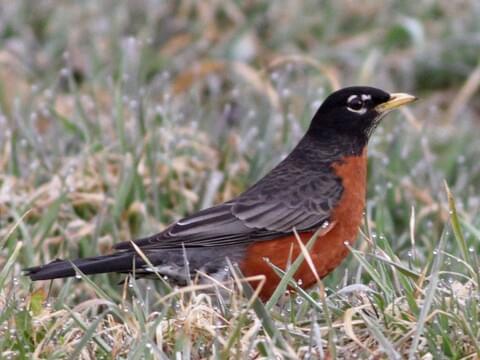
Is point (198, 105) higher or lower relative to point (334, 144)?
higher

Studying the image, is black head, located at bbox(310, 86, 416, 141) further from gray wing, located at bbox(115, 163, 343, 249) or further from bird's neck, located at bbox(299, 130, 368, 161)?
gray wing, located at bbox(115, 163, 343, 249)

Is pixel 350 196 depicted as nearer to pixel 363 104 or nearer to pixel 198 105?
pixel 363 104

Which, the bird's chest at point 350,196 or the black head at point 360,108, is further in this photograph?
the black head at point 360,108

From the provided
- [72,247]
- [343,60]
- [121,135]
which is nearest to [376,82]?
[343,60]

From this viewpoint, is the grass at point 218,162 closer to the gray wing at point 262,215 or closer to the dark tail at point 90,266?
the dark tail at point 90,266

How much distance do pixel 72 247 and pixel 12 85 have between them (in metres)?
2.78

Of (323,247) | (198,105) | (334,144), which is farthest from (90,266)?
(198,105)

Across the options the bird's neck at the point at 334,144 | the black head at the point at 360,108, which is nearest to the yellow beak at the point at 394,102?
the black head at the point at 360,108

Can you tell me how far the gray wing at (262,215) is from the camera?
527 centimetres

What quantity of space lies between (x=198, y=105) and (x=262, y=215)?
225cm

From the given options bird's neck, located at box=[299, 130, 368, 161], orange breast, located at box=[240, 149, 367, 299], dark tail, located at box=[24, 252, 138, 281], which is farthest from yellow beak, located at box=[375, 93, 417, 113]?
dark tail, located at box=[24, 252, 138, 281]

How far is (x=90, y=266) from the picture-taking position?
194 inches

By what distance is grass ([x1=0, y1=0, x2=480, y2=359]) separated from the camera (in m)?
3.90

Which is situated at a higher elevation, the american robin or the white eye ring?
the white eye ring
